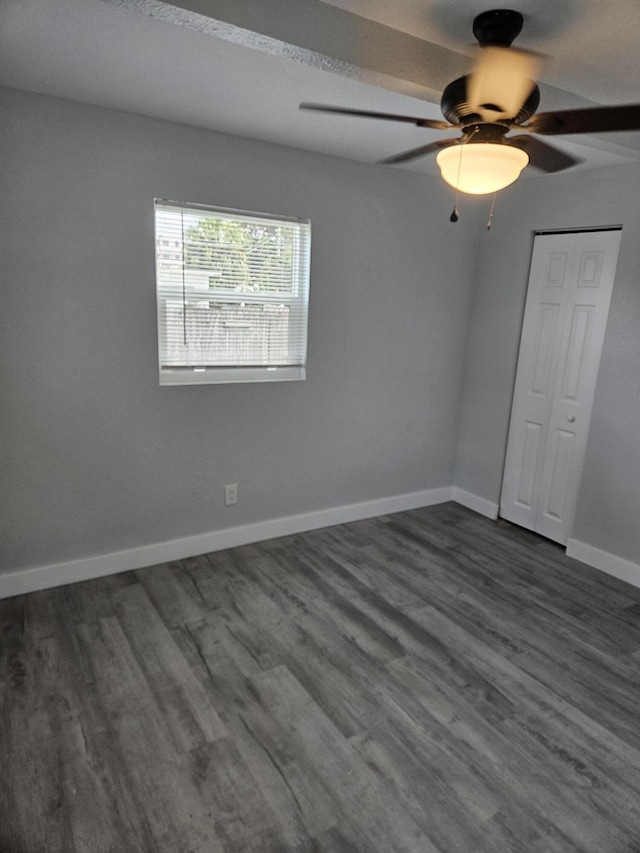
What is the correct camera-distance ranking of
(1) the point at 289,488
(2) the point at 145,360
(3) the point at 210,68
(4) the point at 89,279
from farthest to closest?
(1) the point at 289,488
(2) the point at 145,360
(4) the point at 89,279
(3) the point at 210,68

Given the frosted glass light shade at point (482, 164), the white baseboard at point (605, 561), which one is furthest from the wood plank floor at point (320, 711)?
the frosted glass light shade at point (482, 164)

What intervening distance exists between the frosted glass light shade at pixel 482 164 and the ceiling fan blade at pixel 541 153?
9 cm

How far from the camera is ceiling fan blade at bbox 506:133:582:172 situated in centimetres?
168

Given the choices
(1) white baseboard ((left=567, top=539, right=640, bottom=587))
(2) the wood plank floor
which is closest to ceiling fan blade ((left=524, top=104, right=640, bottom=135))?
(2) the wood plank floor

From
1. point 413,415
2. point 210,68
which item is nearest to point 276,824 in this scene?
point 210,68

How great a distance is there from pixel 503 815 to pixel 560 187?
3370 mm

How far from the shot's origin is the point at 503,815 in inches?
65.0

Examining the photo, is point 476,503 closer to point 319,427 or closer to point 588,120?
point 319,427

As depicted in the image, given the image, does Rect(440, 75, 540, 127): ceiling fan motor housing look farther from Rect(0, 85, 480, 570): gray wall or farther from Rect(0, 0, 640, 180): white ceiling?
Rect(0, 85, 480, 570): gray wall

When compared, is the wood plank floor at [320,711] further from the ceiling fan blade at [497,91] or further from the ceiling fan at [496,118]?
the ceiling fan blade at [497,91]

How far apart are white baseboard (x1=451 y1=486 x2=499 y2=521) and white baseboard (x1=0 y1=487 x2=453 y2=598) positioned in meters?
0.17

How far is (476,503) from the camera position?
4.13m

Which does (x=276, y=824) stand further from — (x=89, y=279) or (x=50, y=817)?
(x=89, y=279)

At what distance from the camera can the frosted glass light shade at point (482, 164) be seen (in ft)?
5.07
